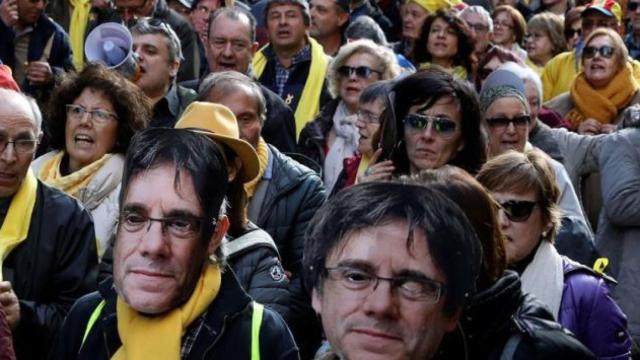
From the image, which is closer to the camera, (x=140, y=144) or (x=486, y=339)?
(x=486, y=339)

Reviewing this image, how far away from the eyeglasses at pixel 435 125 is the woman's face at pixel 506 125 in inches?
50.0

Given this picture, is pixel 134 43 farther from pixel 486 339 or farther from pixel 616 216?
pixel 486 339

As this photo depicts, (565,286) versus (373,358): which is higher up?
(373,358)

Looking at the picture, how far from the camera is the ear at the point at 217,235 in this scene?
13.3ft

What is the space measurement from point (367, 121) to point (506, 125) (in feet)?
2.35

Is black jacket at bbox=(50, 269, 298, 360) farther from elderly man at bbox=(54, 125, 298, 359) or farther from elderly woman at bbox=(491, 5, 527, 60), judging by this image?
elderly woman at bbox=(491, 5, 527, 60)

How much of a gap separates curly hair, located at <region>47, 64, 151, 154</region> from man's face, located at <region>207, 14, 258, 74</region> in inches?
99.4

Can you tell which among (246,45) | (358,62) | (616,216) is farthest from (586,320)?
(246,45)

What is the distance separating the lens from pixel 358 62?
8.52 meters

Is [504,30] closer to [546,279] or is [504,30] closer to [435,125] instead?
[435,125]

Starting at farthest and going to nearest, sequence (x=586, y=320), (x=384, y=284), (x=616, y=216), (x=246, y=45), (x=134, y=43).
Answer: (x=246, y=45) < (x=134, y=43) < (x=616, y=216) < (x=586, y=320) < (x=384, y=284)

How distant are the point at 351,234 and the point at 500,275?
22.9 inches

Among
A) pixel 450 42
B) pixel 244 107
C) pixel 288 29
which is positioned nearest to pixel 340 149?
pixel 244 107

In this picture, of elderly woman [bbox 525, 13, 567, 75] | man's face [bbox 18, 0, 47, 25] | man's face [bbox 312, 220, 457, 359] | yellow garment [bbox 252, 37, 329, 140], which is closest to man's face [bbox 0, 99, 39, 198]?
man's face [bbox 312, 220, 457, 359]
